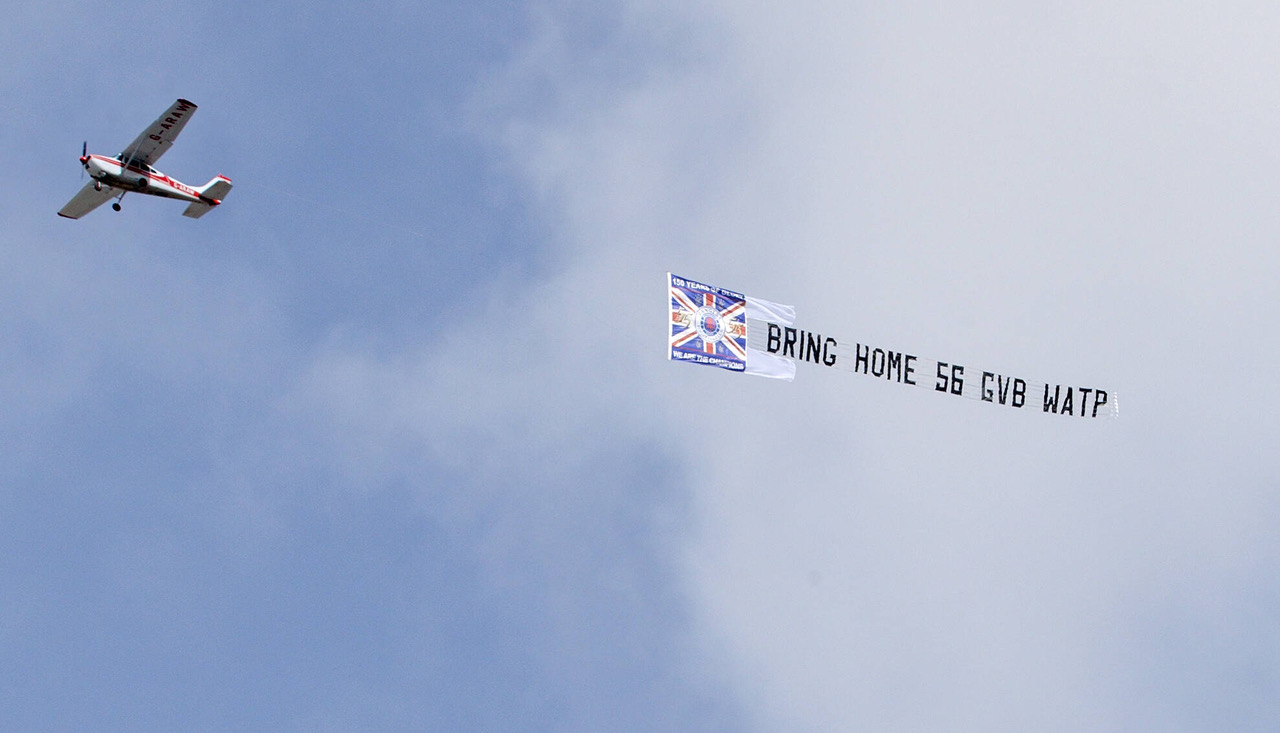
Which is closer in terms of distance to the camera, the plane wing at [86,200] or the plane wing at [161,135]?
the plane wing at [161,135]

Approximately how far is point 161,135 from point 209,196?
8.04m

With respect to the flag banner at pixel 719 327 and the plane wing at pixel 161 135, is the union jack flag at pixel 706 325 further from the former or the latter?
the plane wing at pixel 161 135

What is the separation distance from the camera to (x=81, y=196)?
92625 millimetres

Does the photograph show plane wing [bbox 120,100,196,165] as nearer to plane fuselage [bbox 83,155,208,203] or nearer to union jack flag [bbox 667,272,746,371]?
plane fuselage [bbox 83,155,208,203]

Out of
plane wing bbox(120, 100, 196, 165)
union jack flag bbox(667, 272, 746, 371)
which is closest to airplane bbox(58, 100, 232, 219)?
plane wing bbox(120, 100, 196, 165)

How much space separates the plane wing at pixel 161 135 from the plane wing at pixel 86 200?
3423 millimetres

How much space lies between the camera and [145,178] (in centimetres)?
9175

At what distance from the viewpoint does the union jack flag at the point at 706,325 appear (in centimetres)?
7656

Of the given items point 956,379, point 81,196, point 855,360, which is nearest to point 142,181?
point 81,196

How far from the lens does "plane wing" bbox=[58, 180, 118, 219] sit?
9189 cm

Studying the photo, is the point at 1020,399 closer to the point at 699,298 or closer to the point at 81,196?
the point at 699,298

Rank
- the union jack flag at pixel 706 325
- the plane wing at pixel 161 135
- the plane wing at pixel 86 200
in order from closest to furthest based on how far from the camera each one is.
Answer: the union jack flag at pixel 706 325 < the plane wing at pixel 161 135 < the plane wing at pixel 86 200

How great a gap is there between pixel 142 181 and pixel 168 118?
20.2ft

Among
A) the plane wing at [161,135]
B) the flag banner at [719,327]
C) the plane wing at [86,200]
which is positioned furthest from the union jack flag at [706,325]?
the plane wing at [86,200]
